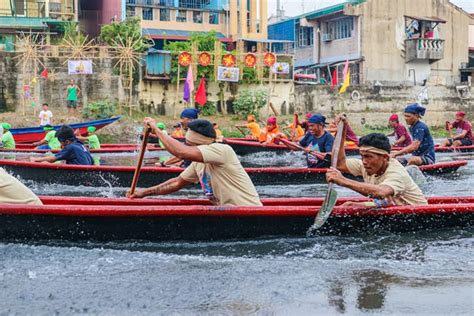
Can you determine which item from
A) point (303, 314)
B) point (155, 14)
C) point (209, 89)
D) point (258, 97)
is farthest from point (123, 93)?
point (303, 314)

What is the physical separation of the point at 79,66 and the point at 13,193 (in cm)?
2017

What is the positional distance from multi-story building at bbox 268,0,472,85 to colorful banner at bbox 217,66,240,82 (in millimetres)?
8820

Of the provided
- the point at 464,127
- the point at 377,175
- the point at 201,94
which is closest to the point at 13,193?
the point at 377,175

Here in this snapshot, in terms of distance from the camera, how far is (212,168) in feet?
22.2

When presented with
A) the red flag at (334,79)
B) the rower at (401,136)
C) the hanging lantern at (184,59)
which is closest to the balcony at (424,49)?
the red flag at (334,79)

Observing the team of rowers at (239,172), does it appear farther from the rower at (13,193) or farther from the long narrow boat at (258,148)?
the long narrow boat at (258,148)

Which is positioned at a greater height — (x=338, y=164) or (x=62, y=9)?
(x=62, y=9)

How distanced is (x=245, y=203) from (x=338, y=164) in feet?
3.43

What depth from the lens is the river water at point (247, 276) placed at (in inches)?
210

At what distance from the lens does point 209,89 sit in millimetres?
30312

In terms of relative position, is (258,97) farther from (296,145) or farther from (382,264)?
(382,264)

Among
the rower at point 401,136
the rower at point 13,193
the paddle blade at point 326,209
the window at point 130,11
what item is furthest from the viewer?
the window at point 130,11

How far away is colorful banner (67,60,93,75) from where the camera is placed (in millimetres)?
26391

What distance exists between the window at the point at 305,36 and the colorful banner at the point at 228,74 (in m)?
11.3
